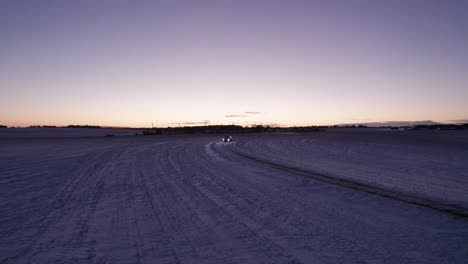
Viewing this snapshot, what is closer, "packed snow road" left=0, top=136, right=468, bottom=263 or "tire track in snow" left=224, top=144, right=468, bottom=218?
"packed snow road" left=0, top=136, right=468, bottom=263

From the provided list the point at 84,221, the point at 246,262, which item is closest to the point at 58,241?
the point at 84,221

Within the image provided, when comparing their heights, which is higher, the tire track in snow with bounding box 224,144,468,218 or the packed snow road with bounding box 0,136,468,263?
the packed snow road with bounding box 0,136,468,263

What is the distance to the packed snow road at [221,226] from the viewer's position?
4.38 meters

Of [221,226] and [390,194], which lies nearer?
[221,226]

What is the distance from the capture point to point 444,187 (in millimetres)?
9266

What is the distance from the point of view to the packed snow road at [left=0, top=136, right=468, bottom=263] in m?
4.38

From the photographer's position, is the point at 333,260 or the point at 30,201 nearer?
the point at 333,260

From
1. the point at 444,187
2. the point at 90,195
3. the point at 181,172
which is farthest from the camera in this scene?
the point at 181,172

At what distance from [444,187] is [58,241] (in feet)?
29.4

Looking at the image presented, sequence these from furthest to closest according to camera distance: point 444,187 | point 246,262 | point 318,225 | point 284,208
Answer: point 444,187, point 284,208, point 318,225, point 246,262

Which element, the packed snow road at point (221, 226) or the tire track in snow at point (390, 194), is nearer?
the packed snow road at point (221, 226)

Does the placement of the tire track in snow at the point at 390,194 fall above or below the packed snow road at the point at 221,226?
below

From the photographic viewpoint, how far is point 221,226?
567cm

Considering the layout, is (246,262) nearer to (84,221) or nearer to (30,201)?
(84,221)
